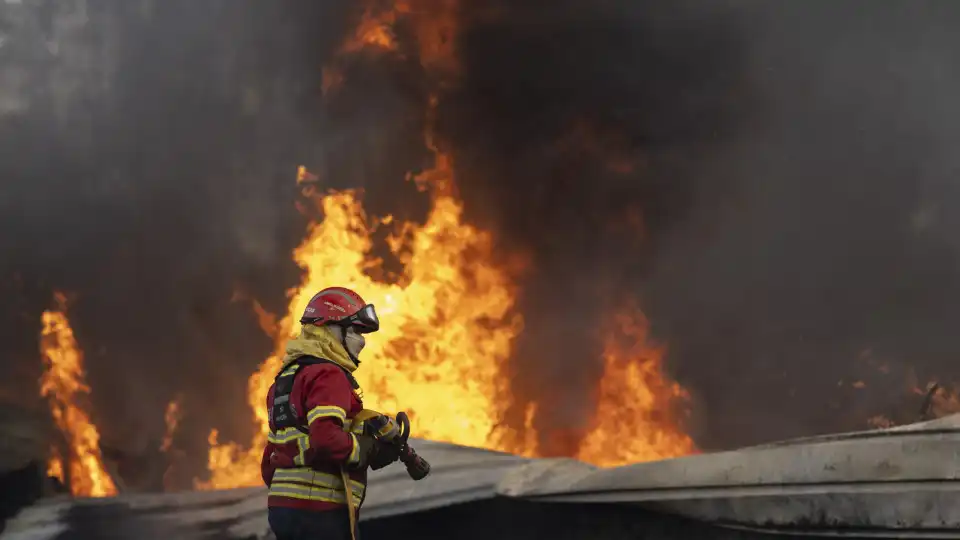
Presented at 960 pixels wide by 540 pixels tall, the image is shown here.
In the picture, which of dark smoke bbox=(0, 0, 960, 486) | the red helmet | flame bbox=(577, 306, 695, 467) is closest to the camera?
the red helmet

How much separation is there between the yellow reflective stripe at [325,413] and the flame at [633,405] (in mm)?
7991

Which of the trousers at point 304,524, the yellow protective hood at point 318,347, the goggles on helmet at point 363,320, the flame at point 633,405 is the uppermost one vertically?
the flame at point 633,405

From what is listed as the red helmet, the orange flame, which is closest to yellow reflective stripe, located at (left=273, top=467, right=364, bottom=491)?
the red helmet

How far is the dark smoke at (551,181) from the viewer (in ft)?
35.7

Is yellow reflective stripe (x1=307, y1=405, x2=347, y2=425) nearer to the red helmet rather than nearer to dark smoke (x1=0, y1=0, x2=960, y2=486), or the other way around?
the red helmet

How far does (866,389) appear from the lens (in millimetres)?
10727

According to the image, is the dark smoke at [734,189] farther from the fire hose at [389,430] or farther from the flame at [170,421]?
the fire hose at [389,430]

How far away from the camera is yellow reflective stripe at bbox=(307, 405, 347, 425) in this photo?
3.46 m

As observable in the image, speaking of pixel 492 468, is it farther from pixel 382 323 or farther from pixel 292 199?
pixel 292 199

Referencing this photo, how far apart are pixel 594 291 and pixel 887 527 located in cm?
849

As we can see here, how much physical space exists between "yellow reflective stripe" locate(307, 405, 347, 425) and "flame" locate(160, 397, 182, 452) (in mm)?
9595

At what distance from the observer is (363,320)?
390 centimetres

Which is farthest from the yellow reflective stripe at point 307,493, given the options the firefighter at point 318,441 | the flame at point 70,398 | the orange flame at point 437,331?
the flame at point 70,398

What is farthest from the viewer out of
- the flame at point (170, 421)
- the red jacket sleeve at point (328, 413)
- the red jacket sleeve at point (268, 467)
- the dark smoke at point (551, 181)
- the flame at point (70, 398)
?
the flame at point (170, 421)
